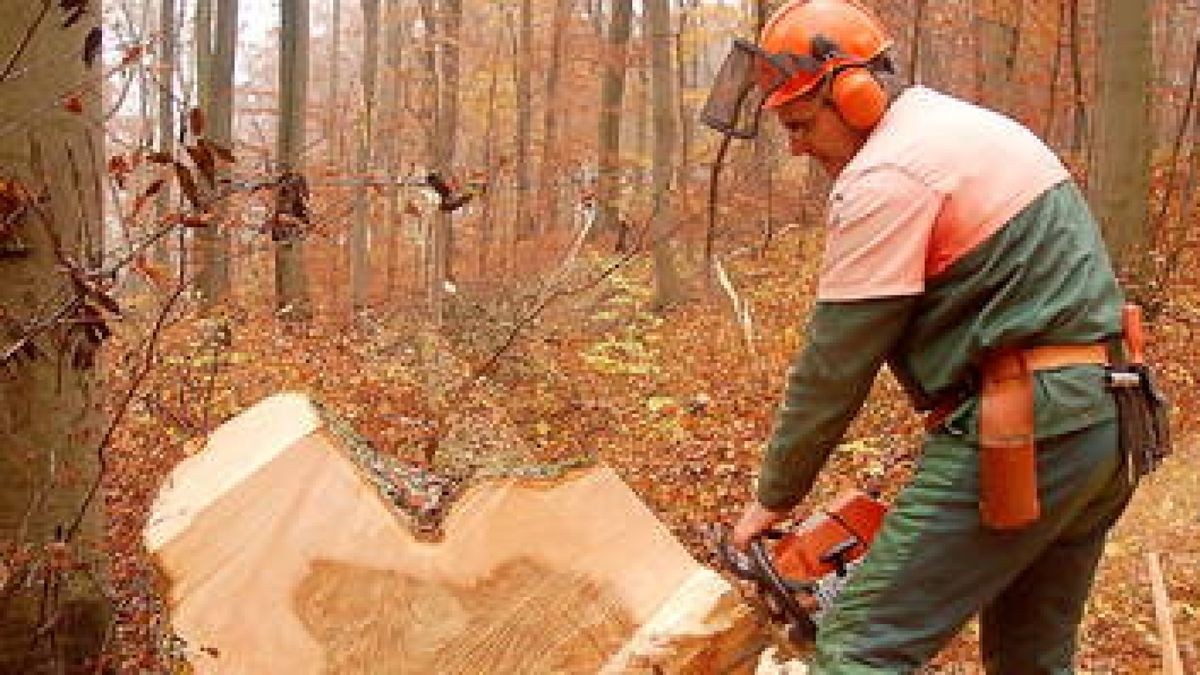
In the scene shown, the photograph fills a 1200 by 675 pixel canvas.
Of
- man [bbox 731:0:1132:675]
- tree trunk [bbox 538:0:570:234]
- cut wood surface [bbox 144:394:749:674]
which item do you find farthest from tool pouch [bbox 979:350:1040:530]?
tree trunk [bbox 538:0:570:234]

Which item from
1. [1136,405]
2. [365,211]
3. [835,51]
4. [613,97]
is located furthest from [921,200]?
[613,97]

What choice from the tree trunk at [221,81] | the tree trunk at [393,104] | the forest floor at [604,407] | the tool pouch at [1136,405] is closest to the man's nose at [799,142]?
the tool pouch at [1136,405]

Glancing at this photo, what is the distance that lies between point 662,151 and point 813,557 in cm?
1366

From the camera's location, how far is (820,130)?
3186 mm

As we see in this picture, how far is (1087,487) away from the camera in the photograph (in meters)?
2.96

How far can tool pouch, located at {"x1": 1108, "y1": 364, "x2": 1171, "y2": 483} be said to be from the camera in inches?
116

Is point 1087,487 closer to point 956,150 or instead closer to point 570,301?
point 956,150

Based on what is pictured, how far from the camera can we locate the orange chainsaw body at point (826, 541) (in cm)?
330

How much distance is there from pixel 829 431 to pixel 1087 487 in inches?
24.1

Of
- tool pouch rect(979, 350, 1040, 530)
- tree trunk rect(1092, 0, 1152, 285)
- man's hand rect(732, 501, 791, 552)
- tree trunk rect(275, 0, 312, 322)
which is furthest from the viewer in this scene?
tree trunk rect(275, 0, 312, 322)

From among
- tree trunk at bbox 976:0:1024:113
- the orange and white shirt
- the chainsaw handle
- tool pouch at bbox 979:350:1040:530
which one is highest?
tree trunk at bbox 976:0:1024:113

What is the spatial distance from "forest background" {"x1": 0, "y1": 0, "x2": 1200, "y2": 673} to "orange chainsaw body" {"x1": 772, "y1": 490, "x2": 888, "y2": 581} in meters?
0.66

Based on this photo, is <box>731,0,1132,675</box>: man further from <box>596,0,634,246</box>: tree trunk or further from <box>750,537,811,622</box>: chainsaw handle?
<box>596,0,634,246</box>: tree trunk

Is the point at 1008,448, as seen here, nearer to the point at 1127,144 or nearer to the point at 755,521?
the point at 755,521
